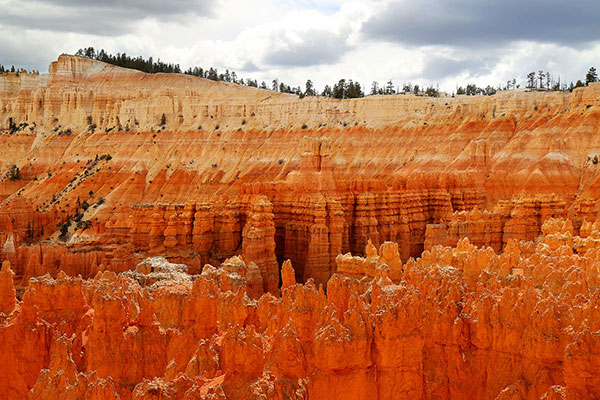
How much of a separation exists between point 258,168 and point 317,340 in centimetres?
5557

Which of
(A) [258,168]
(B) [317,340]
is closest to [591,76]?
(A) [258,168]

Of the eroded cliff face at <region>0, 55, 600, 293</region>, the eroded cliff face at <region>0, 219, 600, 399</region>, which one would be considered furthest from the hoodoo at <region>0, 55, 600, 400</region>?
the eroded cliff face at <region>0, 55, 600, 293</region>

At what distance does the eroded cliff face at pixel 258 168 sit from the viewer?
35031mm

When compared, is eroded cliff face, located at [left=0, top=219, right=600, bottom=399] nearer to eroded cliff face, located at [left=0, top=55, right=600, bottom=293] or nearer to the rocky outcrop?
the rocky outcrop

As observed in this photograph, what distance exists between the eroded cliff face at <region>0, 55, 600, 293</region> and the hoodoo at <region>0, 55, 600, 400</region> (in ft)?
0.66

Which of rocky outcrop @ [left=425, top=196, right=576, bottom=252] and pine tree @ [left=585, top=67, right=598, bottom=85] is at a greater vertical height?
pine tree @ [left=585, top=67, right=598, bottom=85]

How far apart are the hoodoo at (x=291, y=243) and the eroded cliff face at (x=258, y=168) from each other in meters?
0.20

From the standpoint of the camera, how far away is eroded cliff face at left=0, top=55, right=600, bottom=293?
35031 millimetres

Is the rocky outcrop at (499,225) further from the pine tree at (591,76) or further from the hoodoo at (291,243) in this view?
the pine tree at (591,76)

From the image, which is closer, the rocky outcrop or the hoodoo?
the hoodoo

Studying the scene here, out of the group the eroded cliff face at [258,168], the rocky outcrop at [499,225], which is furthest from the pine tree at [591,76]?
the rocky outcrop at [499,225]

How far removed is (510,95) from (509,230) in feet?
86.1

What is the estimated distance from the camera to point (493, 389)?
11.4m

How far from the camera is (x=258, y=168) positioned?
6538 centimetres
